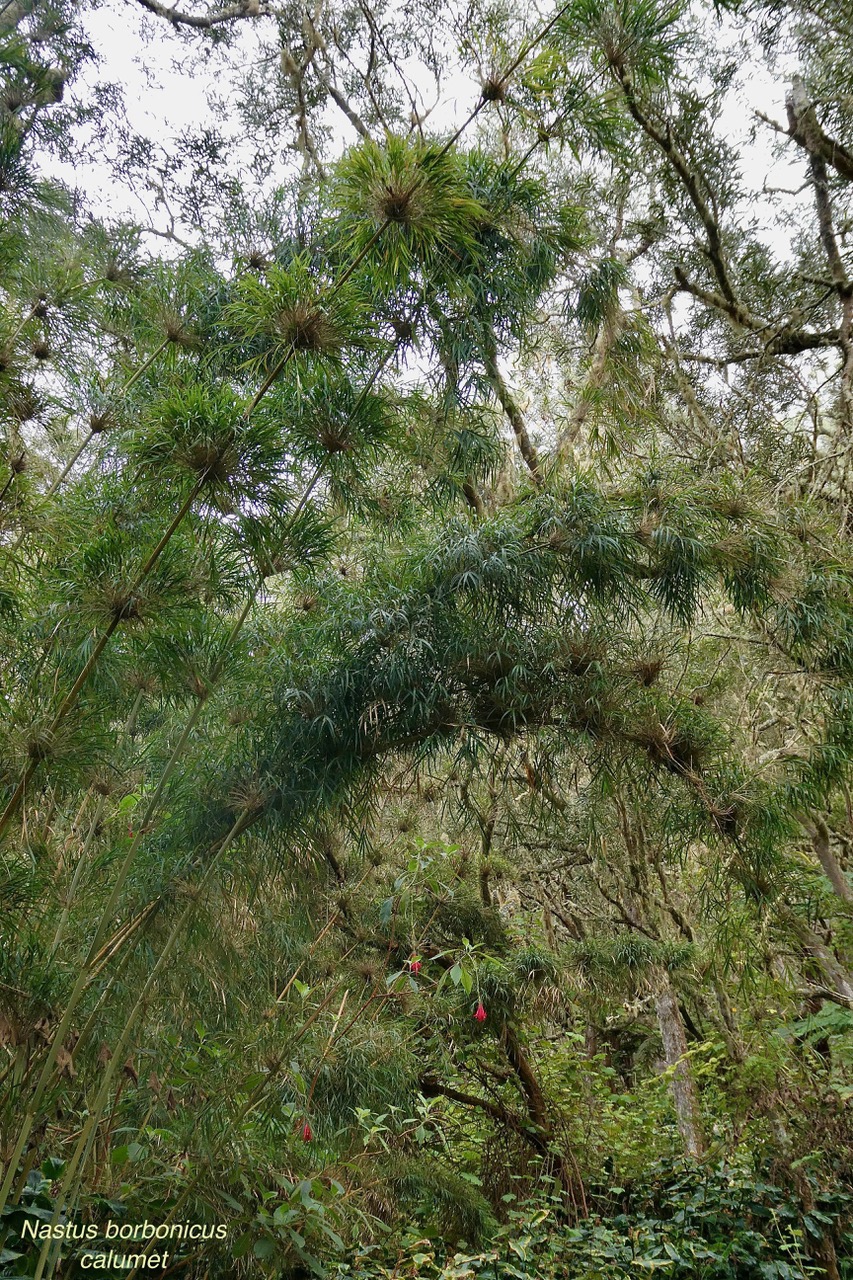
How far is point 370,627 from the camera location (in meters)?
2.32

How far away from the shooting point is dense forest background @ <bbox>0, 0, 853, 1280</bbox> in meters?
2.14

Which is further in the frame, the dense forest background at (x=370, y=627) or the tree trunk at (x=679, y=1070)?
the tree trunk at (x=679, y=1070)

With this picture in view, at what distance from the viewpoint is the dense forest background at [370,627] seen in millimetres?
2137

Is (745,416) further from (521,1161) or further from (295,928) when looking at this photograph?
(521,1161)

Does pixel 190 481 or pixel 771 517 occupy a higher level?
pixel 771 517

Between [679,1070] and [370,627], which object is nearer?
[370,627]

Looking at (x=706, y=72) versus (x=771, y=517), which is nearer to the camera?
(x=771, y=517)

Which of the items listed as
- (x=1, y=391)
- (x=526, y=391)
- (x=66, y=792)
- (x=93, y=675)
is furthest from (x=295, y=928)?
(x=526, y=391)

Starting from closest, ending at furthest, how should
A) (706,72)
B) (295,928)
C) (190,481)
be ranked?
1. (190,481)
2. (295,928)
3. (706,72)

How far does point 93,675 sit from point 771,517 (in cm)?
198

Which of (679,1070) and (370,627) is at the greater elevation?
(370,627)

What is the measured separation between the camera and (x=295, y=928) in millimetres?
2994

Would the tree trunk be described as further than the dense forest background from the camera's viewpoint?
Yes

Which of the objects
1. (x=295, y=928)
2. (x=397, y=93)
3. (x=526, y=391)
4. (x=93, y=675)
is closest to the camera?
(x=93, y=675)
